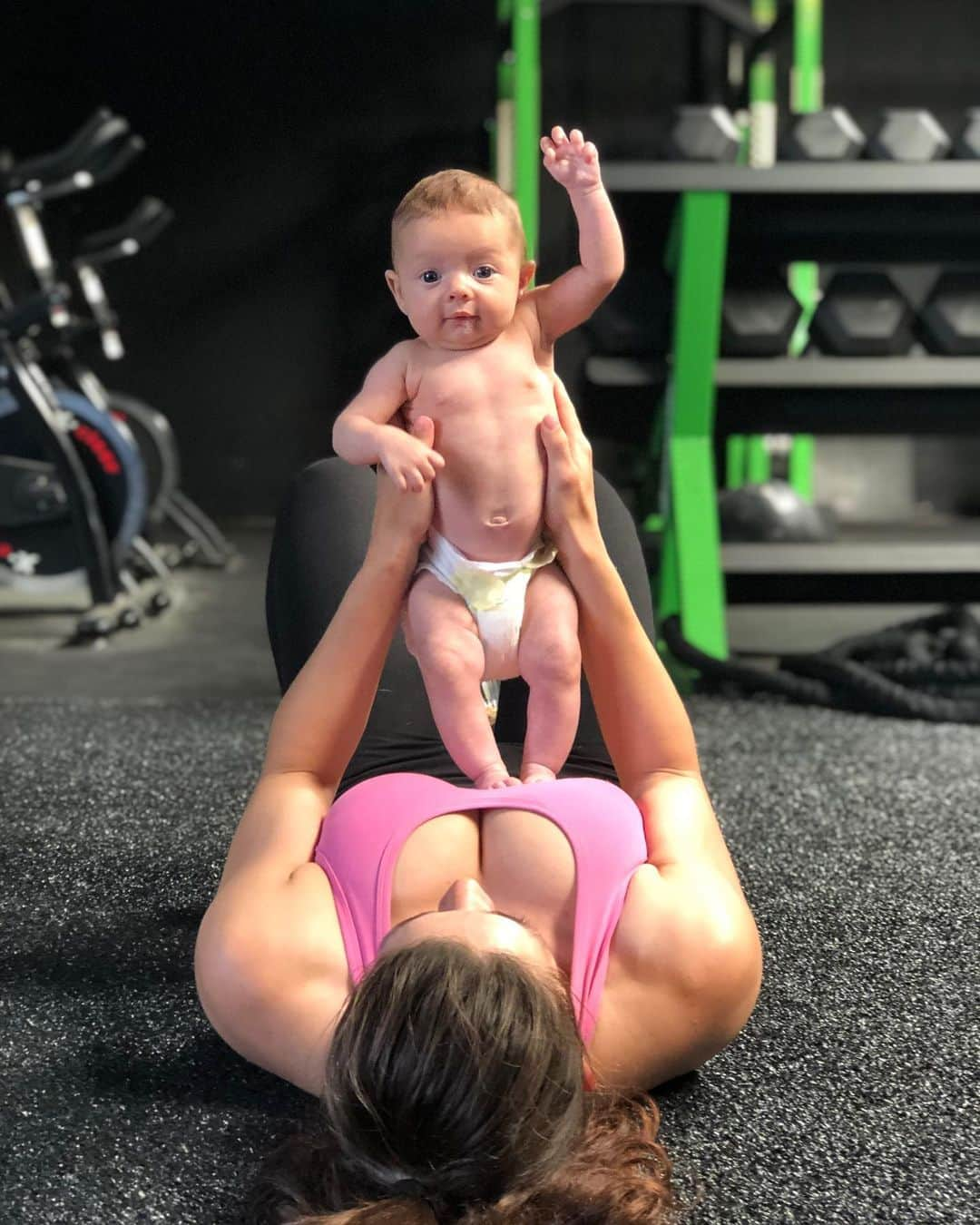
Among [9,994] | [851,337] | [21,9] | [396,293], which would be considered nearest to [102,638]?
[851,337]

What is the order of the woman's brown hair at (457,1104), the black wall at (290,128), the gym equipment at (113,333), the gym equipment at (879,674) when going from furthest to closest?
the black wall at (290,128), the gym equipment at (113,333), the gym equipment at (879,674), the woman's brown hair at (457,1104)

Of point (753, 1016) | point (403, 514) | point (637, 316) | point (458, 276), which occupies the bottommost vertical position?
point (753, 1016)

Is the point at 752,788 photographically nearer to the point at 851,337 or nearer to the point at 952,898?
the point at 952,898

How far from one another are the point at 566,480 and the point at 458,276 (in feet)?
0.55

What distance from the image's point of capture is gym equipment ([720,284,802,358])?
109 inches

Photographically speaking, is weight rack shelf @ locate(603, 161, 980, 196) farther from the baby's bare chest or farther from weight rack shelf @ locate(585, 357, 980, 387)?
the baby's bare chest

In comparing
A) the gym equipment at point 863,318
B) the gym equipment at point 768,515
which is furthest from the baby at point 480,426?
the gym equipment at point 768,515

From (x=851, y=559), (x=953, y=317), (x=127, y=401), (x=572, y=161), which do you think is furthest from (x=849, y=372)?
(x=127, y=401)

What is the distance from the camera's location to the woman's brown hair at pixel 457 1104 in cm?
79

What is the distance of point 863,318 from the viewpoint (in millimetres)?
2799

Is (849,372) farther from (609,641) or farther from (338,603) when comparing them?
(609,641)

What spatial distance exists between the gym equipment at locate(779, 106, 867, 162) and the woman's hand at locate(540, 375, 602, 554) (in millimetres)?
1931

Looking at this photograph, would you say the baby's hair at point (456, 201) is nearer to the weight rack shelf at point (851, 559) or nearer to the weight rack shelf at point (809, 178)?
the weight rack shelf at point (809, 178)

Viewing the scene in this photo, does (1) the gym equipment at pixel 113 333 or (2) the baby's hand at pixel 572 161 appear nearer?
(2) the baby's hand at pixel 572 161
